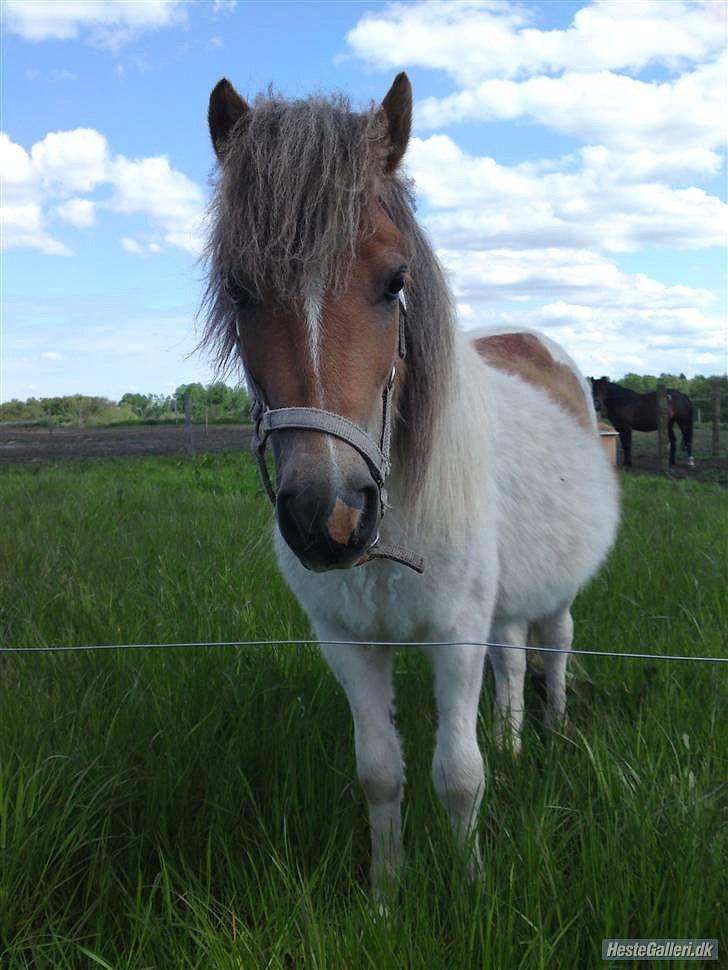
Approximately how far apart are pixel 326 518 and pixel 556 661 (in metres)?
2.30

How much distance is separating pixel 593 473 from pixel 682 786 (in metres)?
1.76

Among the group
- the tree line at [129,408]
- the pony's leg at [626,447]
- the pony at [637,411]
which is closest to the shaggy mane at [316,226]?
the pony's leg at [626,447]

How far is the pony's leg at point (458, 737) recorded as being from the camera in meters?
2.40

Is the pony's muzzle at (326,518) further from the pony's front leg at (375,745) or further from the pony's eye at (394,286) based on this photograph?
the pony's front leg at (375,745)

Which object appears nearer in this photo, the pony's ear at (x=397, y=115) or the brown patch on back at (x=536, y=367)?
the pony's ear at (x=397, y=115)

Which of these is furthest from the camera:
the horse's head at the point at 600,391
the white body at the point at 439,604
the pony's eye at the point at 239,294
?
the horse's head at the point at 600,391

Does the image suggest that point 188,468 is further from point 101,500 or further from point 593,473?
point 593,473

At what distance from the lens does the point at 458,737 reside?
2.42 meters

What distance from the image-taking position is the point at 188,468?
13.1m

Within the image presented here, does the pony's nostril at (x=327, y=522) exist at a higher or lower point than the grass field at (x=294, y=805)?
higher

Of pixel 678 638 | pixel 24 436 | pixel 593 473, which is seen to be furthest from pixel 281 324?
pixel 24 436

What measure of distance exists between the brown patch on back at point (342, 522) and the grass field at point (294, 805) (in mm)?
874

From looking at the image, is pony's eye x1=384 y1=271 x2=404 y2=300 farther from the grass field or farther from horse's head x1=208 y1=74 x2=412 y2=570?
the grass field

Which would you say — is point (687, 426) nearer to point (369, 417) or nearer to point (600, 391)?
point (600, 391)
